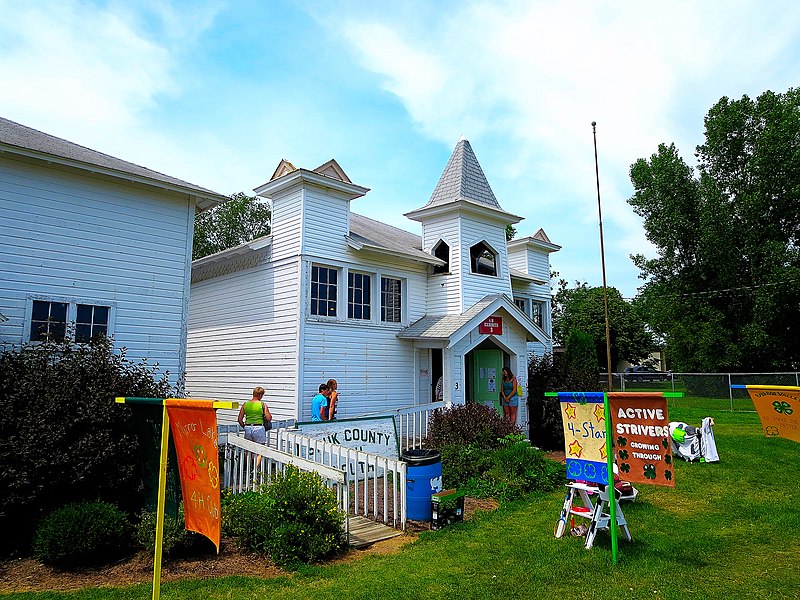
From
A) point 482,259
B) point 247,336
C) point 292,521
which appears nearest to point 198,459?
point 292,521

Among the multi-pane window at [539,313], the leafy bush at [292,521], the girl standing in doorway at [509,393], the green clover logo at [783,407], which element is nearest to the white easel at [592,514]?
the green clover logo at [783,407]

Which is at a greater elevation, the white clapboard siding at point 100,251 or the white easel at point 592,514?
the white clapboard siding at point 100,251

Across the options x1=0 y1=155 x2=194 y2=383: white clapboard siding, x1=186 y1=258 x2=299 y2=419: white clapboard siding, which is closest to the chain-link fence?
x1=186 y1=258 x2=299 y2=419: white clapboard siding

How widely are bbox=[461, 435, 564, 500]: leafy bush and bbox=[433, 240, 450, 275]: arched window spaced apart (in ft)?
23.9

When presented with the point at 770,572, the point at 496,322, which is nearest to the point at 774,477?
the point at 770,572

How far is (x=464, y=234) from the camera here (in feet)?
56.0

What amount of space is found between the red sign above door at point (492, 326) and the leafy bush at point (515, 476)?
525cm

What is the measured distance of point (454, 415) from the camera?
13.1 m

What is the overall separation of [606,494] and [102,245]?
10014mm

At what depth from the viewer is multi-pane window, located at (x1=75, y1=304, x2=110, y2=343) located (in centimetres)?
1027

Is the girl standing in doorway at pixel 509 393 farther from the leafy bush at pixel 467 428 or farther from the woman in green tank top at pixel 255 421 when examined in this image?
the woman in green tank top at pixel 255 421

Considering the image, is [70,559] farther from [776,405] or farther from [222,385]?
[222,385]

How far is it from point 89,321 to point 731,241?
34.6 metres

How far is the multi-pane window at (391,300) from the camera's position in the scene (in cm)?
1598
